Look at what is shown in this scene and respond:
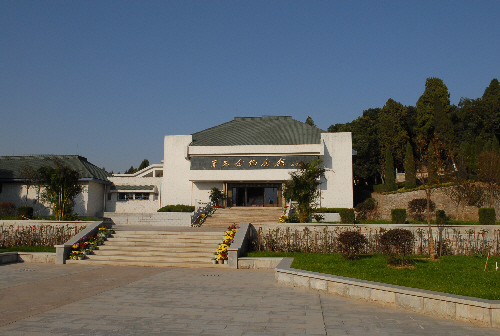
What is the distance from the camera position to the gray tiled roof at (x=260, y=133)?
32.8 meters

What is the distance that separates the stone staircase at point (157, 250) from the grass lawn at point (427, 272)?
3178mm

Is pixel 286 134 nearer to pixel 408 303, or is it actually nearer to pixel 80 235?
pixel 80 235

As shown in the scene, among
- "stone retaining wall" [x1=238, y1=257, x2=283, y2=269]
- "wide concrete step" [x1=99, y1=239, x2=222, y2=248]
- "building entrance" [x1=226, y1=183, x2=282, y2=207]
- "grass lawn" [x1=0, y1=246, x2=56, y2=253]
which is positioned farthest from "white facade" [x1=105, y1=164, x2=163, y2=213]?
"stone retaining wall" [x1=238, y1=257, x2=283, y2=269]

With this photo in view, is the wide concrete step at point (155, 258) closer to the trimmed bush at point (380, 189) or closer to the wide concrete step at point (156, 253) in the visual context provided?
the wide concrete step at point (156, 253)

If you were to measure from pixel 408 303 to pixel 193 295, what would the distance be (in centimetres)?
390

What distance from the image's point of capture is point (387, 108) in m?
43.2

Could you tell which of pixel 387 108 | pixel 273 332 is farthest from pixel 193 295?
pixel 387 108

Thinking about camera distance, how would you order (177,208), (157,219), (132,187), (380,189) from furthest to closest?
(380,189)
(132,187)
(177,208)
(157,219)

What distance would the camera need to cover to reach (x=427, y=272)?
8.63m

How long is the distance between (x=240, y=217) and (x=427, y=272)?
Result: 58.8ft

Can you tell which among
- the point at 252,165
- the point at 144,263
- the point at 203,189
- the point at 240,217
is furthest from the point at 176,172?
the point at 144,263

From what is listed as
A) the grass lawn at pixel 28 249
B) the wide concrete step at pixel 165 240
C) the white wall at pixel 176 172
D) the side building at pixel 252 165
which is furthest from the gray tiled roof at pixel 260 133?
the grass lawn at pixel 28 249

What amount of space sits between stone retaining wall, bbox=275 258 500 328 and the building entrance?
23678 millimetres

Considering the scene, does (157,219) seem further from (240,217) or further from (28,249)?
(28,249)
